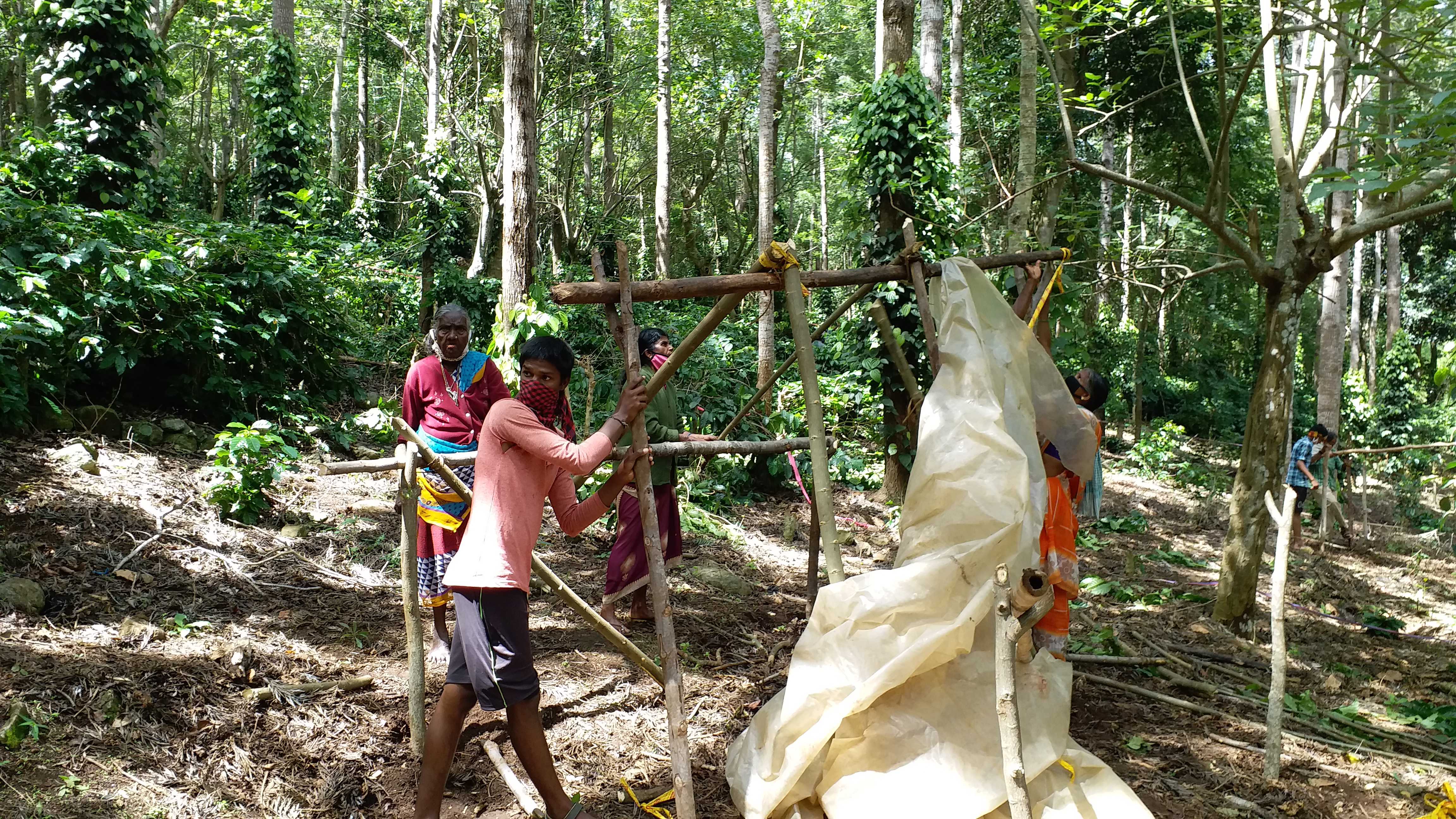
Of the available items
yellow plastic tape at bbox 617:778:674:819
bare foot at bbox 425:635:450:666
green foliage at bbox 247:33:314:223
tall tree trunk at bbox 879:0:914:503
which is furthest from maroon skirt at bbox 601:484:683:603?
green foliage at bbox 247:33:314:223

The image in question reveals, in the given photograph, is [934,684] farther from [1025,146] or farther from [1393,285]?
[1393,285]

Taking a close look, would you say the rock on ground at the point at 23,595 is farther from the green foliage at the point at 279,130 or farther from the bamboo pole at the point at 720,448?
the green foliage at the point at 279,130

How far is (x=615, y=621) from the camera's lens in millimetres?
4863

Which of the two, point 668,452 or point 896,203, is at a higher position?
point 896,203

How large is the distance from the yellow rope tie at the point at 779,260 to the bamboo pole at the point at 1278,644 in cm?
215

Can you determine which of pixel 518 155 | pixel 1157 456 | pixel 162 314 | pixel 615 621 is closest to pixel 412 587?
pixel 615 621

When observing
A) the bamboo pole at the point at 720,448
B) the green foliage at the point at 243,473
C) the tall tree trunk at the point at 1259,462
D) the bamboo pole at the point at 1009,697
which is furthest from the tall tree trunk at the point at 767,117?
the bamboo pole at the point at 1009,697

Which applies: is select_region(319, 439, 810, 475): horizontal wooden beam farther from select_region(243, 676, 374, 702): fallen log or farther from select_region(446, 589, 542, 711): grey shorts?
select_region(243, 676, 374, 702): fallen log

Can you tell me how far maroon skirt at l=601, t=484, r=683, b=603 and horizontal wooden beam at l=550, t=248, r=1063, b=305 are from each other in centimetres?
190

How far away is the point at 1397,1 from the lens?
419 centimetres

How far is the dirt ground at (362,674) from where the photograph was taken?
304 centimetres

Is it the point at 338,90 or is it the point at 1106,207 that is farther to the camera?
the point at 338,90

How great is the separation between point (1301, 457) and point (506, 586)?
9791 millimetres

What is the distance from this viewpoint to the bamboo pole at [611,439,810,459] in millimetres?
2957
